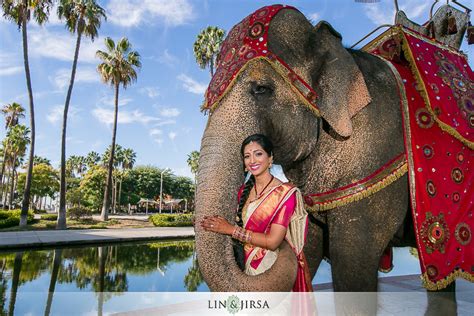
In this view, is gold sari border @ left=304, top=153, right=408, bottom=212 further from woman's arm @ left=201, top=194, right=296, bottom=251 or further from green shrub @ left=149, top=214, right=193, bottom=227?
green shrub @ left=149, top=214, right=193, bottom=227

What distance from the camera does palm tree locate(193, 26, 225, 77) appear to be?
93.4ft

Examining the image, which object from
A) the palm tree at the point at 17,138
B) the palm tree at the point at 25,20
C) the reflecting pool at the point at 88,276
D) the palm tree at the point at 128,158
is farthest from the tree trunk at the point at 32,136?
the palm tree at the point at 128,158

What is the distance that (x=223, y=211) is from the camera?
67.3 inches

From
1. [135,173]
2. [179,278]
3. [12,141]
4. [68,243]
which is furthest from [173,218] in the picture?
[135,173]

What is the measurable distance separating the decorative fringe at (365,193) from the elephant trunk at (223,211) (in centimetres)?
80

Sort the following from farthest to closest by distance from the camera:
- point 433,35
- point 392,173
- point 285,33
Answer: point 433,35 → point 392,173 → point 285,33

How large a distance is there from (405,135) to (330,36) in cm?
79

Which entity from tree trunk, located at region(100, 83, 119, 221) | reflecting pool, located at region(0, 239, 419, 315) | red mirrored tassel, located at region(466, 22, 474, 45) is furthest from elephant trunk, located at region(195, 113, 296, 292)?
tree trunk, located at region(100, 83, 119, 221)

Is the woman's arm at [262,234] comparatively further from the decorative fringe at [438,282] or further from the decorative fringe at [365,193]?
the decorative fringe at [438,282]

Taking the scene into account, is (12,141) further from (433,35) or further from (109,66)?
(433,35)

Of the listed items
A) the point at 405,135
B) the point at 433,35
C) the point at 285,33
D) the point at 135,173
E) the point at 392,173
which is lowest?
the point at 392,173

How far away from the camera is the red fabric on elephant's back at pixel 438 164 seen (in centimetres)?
249

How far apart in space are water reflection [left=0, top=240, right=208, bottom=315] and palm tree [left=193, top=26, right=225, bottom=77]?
18.9 metres

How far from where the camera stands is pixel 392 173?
8.00ft
